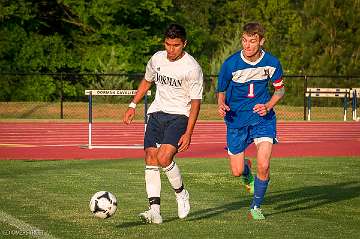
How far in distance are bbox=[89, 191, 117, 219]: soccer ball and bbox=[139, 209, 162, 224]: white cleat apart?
300 mm

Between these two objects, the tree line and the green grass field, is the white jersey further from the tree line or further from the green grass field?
the tree line

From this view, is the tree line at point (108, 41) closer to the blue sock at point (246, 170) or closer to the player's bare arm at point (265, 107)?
the blue sock at point (246, 170)

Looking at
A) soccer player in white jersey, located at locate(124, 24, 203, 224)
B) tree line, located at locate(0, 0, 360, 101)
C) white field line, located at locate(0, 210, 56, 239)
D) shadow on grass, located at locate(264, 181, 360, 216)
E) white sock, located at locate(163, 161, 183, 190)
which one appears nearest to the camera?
white field line, located at locate(0, 210, 56, 239)

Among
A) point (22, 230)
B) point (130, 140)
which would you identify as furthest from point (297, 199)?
point (130, 140)

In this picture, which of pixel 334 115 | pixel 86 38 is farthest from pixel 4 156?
pixel 86 38

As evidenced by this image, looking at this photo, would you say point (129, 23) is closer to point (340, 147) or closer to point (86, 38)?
point (86, 38)

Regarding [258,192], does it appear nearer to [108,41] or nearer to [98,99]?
[98,99]

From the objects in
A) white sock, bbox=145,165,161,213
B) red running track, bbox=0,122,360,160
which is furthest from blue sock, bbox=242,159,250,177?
red running track, bbox=0,122,360,160

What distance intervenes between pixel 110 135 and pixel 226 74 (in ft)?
57.8

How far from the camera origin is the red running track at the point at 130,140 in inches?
869

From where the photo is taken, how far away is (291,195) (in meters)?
13.8

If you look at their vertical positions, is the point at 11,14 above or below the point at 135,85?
above

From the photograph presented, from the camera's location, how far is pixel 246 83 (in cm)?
1123

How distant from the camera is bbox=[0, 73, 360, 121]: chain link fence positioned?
37269mm
